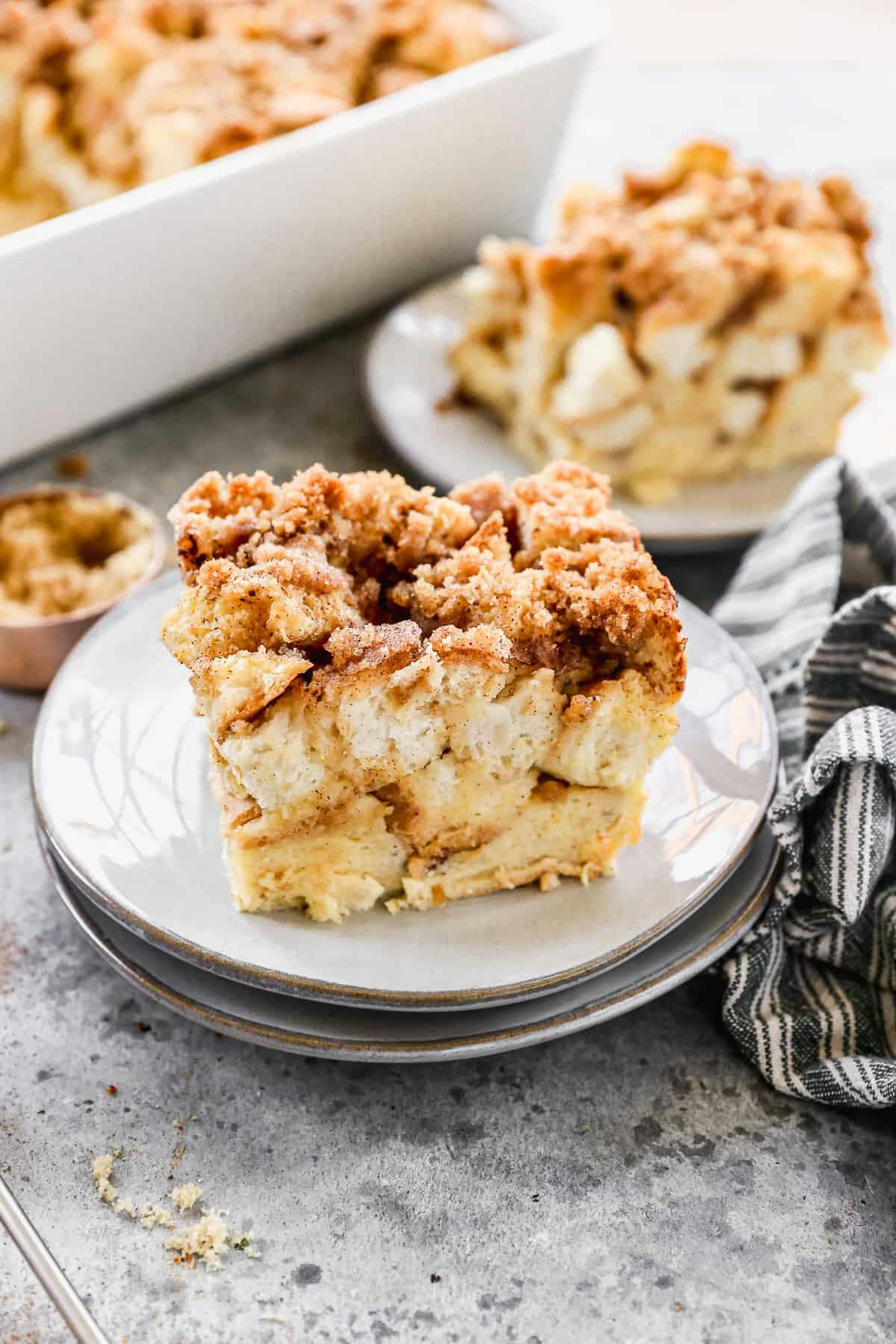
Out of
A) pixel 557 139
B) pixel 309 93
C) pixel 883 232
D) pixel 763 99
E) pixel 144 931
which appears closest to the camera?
pixel 144 931

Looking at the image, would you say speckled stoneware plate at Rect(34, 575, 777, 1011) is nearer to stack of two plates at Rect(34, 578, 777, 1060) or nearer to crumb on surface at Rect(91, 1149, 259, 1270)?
stack of two plates at Rect(34, 578, 777, 1060)

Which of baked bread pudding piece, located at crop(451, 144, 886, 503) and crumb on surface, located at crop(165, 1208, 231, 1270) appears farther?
baked bread pudding piece, located at crop(451, 144, 886, 503)

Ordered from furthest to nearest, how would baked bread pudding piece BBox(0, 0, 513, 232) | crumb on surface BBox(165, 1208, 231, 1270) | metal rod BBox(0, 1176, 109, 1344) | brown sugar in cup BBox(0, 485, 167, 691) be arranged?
1. baked bread pudding piece BBox(0, 0, 513, 232)
2. brown sugar in cup BBox(0, 485, 167, 691)
3. crumb on surface BBox(165, 1208, 231, 1270)
4. metal rod BBox(0, 1176, 109, 1344)

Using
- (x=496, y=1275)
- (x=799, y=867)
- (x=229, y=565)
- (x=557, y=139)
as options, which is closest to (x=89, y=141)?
(x=557, y=139)

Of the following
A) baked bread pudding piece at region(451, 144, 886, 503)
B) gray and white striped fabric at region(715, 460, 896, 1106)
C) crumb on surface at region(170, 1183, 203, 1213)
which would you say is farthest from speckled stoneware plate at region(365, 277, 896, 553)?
crumb on surface at region(170, 1183, 203, 1213)

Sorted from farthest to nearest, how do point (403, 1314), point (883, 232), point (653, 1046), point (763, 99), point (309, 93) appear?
1. point (763, 99)
2. point (883, 232)
3. point (309, 93)
4. point (653, 1046)
5. point (403, 1314)

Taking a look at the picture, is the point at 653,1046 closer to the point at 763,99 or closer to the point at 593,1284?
the point at 593,1284

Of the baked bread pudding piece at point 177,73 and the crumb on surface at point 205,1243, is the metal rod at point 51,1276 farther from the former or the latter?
the baked bread pudding piece at point 177,73
